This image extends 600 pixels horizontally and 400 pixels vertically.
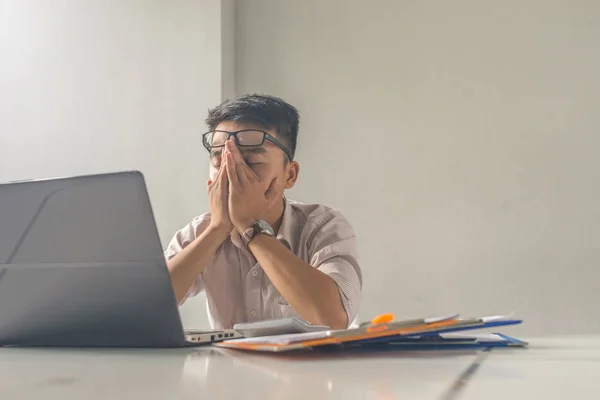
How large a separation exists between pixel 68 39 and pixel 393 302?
4.95ft

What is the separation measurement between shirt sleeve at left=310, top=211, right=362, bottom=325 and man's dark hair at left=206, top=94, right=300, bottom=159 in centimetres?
22

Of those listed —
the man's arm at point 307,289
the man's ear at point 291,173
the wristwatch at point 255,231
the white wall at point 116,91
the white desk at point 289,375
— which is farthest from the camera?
the white wall at point 116,91

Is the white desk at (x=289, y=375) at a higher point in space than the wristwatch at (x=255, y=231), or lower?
higher

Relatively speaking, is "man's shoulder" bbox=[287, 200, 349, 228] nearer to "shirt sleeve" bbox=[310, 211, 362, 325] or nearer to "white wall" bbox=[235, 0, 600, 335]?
"shirt sleeve" bbox=[310, 211, 362, 325]

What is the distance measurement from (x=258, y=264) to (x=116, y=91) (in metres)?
1.12

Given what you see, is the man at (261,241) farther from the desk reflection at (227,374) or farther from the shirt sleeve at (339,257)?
the desk reflection at (227,374)

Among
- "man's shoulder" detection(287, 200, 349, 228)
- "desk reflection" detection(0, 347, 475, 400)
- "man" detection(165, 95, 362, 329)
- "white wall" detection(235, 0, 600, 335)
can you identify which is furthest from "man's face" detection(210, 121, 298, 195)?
"desk reflection" detection(0, 347, 475, 400)

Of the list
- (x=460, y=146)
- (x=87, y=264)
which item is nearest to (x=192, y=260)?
(x=87, y=264)

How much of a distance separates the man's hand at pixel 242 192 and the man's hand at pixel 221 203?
0.02 meters

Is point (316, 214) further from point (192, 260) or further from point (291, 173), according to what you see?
point (192, 260)

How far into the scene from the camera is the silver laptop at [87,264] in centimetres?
48

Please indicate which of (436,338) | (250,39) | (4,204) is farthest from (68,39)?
(436,338)

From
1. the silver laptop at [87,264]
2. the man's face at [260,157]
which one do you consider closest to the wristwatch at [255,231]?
the man's face at [260,157]

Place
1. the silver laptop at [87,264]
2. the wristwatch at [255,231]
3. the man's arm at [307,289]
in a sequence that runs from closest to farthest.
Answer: the silver laptop at [87,264]
the man's arm at [307,289]
the wristwatch at [255,231]
